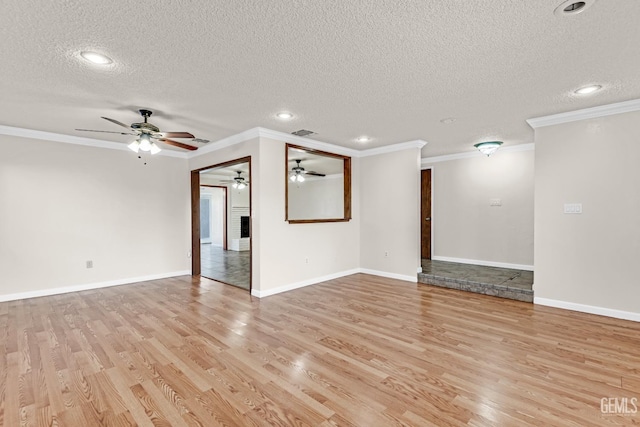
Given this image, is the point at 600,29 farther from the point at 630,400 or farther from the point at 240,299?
the point at 240,299

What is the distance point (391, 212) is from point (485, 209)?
204cm

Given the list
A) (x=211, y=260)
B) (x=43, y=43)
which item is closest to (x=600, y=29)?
(x=43, y=43)

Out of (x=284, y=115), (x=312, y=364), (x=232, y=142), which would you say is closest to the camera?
(x=312, y=364)

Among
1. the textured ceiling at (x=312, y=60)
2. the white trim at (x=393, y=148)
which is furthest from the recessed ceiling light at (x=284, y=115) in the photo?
the white trim at (x=393, y=148)

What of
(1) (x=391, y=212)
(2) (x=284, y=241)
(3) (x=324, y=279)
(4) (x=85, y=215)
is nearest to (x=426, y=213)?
(1) (x=391, y=212)

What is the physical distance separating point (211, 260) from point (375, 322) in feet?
19.0

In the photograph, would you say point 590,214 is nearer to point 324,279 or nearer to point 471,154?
point 471,154

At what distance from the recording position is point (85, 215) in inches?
196

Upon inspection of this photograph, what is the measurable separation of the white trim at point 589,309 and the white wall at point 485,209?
6.17 ft

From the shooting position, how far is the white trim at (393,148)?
17.5 ft

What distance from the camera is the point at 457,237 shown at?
653cm

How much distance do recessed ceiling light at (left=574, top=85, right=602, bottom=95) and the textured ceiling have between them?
93 millimetres

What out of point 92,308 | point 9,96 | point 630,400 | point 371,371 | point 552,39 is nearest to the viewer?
point 630,400

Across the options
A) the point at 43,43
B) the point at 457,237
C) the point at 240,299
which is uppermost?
the point at 43,43
